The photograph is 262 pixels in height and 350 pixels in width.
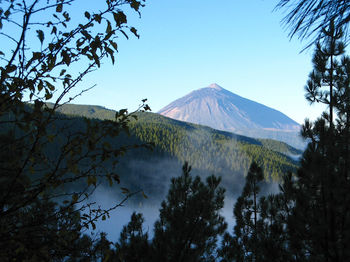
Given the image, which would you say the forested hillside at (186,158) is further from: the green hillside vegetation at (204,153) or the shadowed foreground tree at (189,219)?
the shadowed foreground tree at (189,219)

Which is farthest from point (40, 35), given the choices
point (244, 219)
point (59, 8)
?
point (244, 219)

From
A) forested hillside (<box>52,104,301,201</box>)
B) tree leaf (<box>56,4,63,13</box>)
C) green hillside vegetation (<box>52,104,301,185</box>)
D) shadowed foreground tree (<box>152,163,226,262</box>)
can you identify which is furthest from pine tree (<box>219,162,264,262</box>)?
green hillside vegetation (<box>52,104,301,185</box>)

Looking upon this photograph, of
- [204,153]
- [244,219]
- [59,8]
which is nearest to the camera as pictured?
[59,8]

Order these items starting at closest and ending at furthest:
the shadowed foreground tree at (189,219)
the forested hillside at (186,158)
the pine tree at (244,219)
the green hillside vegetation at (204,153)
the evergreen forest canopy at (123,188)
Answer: the evergreen forest canopy at (123,188)
the shadowed foreground tree at (189,219)
the pine tree at (244,219)
the forested hillside at (186,158)
the green hillside vegetation at (204,153)

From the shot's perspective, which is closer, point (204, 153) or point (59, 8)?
point (59, 8)

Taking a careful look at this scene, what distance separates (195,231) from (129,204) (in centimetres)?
8248

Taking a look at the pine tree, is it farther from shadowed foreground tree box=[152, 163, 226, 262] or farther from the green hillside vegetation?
the green hillside vegetation

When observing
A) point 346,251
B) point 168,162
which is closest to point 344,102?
point 346,251

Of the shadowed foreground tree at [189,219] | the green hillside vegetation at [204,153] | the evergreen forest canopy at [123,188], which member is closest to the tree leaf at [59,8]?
the evergreen forest canopy at [123,188]

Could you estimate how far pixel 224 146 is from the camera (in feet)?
497

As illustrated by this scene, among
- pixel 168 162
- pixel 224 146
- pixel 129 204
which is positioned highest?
pixel 224 146

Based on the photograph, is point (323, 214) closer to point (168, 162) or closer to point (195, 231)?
point (195, 231)

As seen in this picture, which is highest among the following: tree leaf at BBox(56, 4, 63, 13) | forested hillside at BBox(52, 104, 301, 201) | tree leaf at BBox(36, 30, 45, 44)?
tree leaf at BBox(56, 4, 63, 13)

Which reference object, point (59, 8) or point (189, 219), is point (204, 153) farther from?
point (59, 8)
